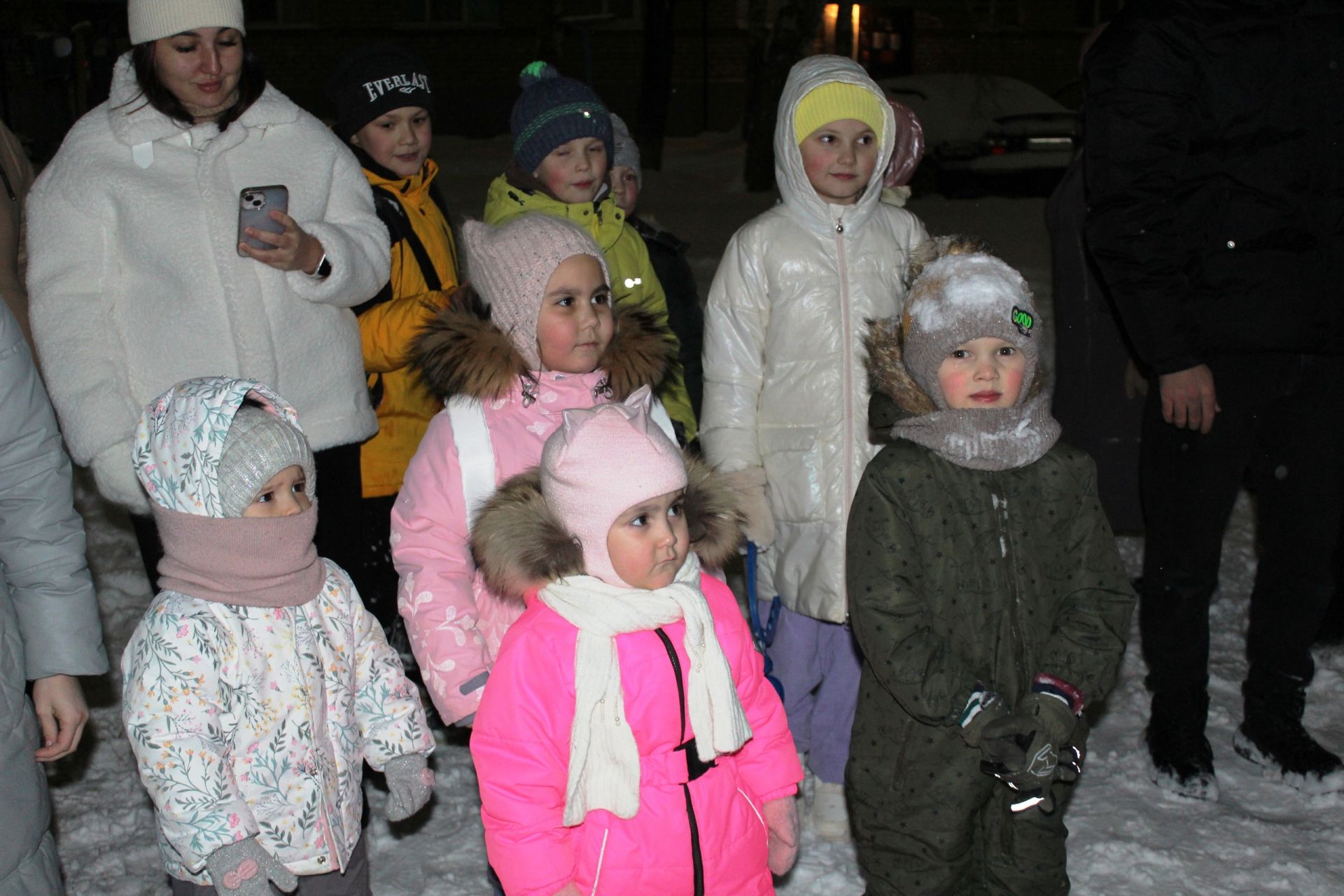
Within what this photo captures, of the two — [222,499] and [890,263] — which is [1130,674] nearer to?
Answer: [890,263]

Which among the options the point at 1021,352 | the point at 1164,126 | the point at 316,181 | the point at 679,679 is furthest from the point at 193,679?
A: the point at 1164,126

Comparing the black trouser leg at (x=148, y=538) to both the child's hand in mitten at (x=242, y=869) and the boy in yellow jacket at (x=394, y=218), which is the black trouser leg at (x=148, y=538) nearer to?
the boy in yellow jacket at (x=394, y=218)

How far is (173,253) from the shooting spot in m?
3.06

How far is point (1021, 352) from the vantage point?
2.66 meters

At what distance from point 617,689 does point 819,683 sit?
151 centimetres

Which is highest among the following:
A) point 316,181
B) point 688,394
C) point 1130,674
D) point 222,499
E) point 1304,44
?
point 1304,44

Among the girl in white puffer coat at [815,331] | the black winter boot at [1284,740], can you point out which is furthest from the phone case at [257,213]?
the black winter boot at [1284,740]

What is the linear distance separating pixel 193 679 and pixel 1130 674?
3249 mm

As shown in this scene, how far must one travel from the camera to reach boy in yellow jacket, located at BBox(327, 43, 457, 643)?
378 cm

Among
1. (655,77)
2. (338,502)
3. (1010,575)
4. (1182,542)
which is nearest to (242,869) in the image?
(338,502)

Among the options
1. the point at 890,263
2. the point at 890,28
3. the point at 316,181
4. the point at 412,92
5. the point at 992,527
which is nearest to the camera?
the point at 992,527

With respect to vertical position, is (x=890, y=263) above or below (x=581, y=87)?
below

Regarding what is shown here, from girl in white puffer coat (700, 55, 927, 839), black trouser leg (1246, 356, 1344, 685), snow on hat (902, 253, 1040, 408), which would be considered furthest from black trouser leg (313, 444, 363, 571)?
black trouser leg (1246, 356, 1344, 685)

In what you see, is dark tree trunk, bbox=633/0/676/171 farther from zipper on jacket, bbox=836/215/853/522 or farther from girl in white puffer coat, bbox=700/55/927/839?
zipper on jacket, bbox=836/215/853/522
